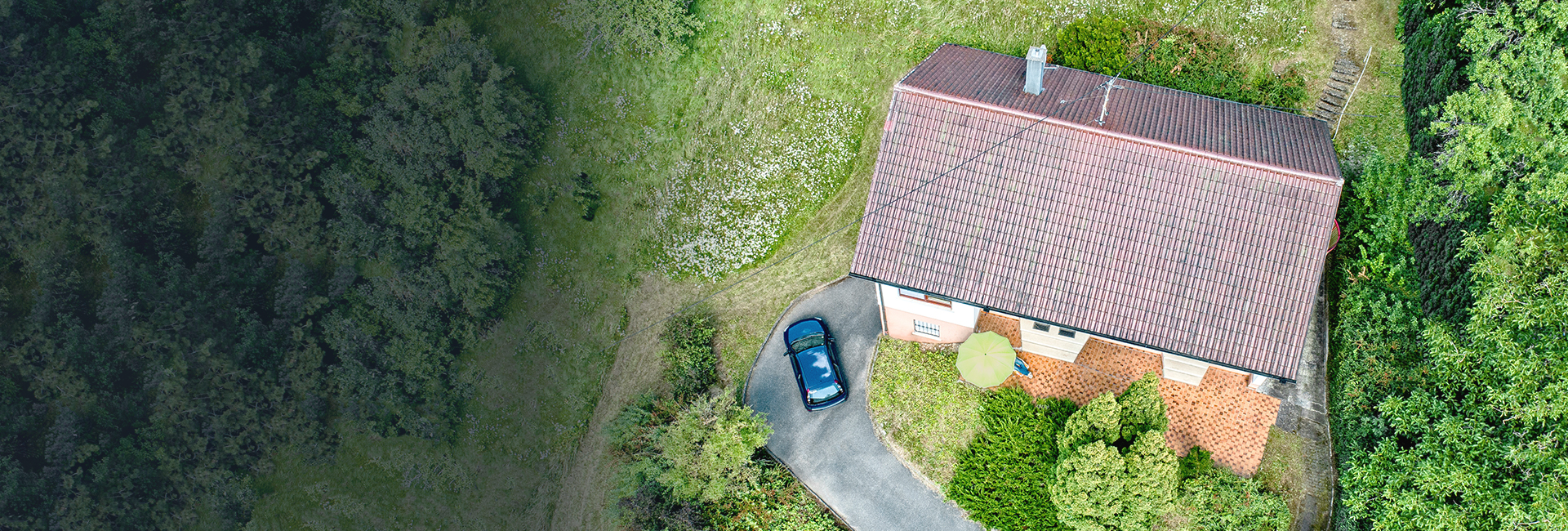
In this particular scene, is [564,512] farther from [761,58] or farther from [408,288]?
[761,58]

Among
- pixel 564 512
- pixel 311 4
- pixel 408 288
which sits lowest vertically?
pixel 564 512

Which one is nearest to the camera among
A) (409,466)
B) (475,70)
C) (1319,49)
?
(1319,49)

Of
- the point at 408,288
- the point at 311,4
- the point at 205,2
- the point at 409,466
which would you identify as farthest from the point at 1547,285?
the point at 205,2

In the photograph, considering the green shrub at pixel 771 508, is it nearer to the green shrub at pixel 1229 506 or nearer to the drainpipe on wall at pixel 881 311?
the drainpipe on wall at pixel 881 311

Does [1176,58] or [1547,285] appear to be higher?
[1176,58]

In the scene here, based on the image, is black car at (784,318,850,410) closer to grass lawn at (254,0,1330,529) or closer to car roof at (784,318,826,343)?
car roof at (784,318,826,343)

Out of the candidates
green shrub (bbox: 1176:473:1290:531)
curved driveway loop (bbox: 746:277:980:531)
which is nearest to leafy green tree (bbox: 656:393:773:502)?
curved driveway loop (bbox: 746:277:980:531)

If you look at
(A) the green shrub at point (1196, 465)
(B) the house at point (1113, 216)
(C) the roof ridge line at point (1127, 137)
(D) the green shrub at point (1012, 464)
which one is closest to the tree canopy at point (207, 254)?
(B) the house at point (1113, 216)

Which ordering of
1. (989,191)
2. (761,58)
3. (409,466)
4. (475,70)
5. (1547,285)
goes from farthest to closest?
(409,466) < (475,70) < (761,58) < (989,191) < (1547,285)
